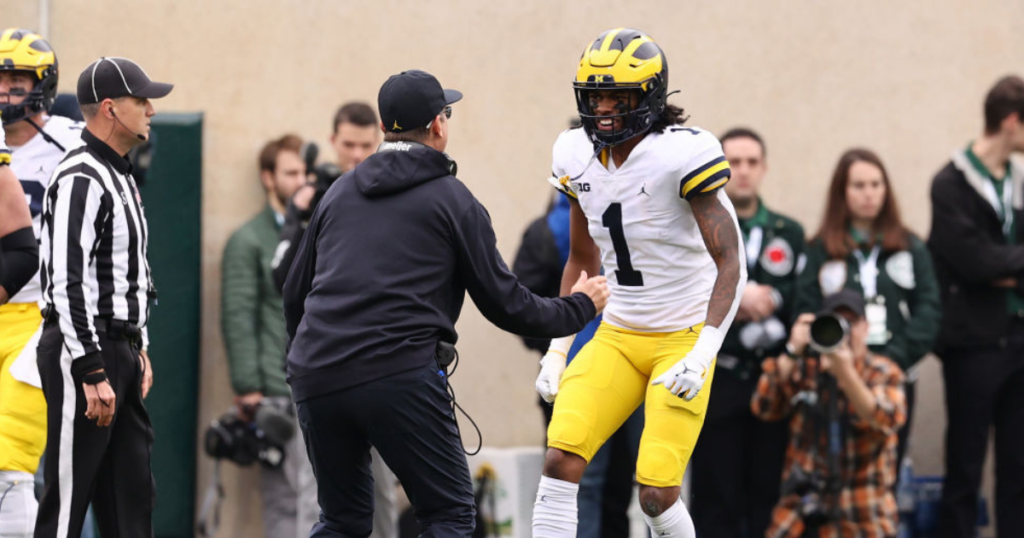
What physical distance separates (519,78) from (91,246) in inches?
163

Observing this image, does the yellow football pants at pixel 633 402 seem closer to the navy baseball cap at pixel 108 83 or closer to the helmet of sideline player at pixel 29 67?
the navy baseball cap at pixel 108 83

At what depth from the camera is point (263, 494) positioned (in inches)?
338

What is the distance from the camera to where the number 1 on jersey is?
5.82 metres

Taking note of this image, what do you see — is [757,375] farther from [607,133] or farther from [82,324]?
[82,324]

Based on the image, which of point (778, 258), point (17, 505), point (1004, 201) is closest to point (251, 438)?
point (17, 505)

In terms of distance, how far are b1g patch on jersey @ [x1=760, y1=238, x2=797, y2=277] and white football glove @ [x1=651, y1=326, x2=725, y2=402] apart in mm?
2708

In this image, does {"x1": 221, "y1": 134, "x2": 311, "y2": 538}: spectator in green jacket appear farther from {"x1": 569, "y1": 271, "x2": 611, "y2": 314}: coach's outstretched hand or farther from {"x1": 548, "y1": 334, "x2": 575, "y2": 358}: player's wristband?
{"x1": 569, "y1": 271, "x2": 611, "y2": 314}: coach's outstretched hand

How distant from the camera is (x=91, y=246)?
5.57 m

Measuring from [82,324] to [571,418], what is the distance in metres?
1.79

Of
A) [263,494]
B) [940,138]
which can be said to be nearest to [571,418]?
[263,494]

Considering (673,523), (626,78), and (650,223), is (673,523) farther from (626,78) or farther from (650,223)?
(626,78)

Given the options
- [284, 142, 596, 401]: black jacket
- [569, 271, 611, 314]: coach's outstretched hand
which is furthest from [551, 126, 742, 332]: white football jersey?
[284, 142, 596, 401]: black jacket

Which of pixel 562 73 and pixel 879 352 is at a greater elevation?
pixel 562 73

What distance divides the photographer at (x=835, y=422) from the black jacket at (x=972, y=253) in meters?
0.62
